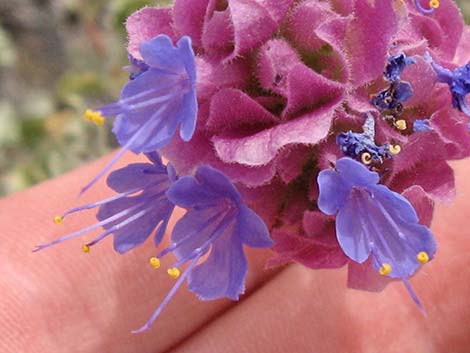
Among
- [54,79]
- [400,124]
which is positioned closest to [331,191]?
[400,124]

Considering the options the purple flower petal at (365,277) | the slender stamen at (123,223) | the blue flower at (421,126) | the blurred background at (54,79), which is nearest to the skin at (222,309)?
the purple flower petal at (365,277)

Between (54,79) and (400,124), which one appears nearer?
(400,124)

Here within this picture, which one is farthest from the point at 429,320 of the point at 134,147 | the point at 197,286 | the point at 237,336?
the point at 134,147

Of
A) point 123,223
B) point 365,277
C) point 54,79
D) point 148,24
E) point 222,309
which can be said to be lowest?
point 54,79

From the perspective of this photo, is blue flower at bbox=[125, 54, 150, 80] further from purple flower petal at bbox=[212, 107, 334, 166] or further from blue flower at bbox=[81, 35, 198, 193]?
purple flower petal at bbox=[212, 107, 334, 166]

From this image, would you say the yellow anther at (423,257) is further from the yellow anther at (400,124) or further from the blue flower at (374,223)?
the yellow anther at (400,124)

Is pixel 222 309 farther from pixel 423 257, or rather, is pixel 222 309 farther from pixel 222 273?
pixel 423 257

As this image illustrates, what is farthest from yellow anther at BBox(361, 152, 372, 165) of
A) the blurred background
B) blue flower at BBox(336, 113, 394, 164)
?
the blurred background
